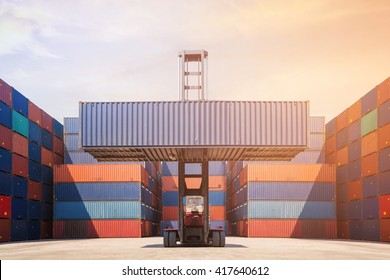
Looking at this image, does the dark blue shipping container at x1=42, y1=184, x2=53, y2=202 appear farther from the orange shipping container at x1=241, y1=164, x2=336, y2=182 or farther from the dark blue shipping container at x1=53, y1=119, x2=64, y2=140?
the orange shipping container at x1=241, y1=164, x2=336, y2=182

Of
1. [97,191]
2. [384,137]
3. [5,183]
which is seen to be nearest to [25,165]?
[5,183]

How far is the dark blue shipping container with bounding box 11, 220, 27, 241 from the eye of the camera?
150ft

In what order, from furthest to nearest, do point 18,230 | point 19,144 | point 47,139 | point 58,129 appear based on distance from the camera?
1. point 58,129
2. point 47,139
3. point 19,144
4. point 18,230

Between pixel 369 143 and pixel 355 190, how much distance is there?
5971mm

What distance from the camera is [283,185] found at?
181 ft

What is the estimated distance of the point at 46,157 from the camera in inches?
2216

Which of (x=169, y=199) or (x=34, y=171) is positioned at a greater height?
(x=34, y=171)

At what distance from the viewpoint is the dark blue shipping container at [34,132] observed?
5062cm

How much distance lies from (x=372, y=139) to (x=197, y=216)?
63.5 feet

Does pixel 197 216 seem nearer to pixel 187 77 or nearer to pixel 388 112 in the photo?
pixel 187 77

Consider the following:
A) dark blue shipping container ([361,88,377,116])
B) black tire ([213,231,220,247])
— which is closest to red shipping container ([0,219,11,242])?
black tire ([213,231,220,247])

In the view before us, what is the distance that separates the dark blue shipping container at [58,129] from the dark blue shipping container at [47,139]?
69.3 inches

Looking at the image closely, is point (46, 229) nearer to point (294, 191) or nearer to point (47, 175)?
point (47, 175)
